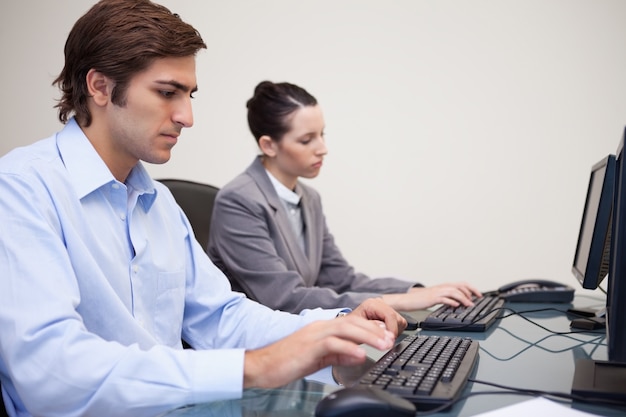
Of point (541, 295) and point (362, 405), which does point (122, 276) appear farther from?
point (541, 295)

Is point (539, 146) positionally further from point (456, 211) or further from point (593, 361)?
point (593, 361)

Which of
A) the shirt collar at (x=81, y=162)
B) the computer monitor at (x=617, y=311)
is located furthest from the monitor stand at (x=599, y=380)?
the shirt collar at (x=81, y=162)

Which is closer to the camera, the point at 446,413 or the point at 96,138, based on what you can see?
the point at 446,413

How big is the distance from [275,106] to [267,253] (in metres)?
0.59

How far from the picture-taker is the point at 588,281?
1.47 metres

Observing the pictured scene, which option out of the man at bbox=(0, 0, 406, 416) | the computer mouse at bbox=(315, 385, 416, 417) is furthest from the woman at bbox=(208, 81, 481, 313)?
the computer mouse at bbox=(315, 385, 416, 417)

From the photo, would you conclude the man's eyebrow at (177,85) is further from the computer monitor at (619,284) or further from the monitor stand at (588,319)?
the monitor stand at (588,319)

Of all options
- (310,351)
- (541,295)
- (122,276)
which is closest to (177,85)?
(122,276)

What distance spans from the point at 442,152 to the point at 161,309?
2065 millimetres

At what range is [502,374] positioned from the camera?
42.4 inches

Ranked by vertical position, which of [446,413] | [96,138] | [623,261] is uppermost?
[96,138]

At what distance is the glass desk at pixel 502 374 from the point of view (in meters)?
0.90

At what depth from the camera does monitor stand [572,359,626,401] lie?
0.92 meters

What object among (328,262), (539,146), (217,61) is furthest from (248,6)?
(539,146)
